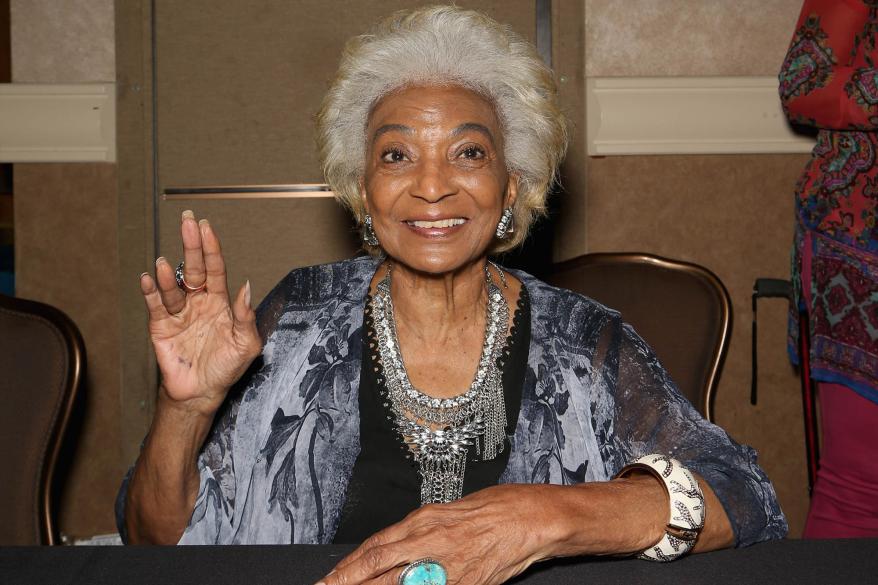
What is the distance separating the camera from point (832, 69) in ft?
7.25

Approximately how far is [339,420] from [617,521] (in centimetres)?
70

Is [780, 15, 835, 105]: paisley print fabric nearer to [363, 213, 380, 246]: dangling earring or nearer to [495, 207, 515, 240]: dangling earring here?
[495, 207, 515, 240]: dangling earring

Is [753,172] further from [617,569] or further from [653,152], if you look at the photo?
[617,569]

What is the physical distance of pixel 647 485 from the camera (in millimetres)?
1239

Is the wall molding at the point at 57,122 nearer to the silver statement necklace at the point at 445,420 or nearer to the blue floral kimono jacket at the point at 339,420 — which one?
the blue floral kimono jacket at the point at 339,420

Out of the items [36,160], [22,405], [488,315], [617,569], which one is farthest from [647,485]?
[36,160]

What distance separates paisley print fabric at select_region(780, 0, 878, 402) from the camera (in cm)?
208

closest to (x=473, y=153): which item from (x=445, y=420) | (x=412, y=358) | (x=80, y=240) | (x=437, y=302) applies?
(x=437, y=302)

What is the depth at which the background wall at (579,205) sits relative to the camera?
9.86 ft

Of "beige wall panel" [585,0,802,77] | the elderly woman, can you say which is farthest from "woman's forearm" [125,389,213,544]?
"beige wall panel" [585,0,802,77]

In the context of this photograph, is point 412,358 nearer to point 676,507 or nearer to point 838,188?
point 676,507

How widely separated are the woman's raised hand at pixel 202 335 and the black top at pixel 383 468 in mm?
400

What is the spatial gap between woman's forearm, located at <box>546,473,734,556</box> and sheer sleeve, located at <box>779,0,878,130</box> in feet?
4.31

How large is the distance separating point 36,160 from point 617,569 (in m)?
2.71
